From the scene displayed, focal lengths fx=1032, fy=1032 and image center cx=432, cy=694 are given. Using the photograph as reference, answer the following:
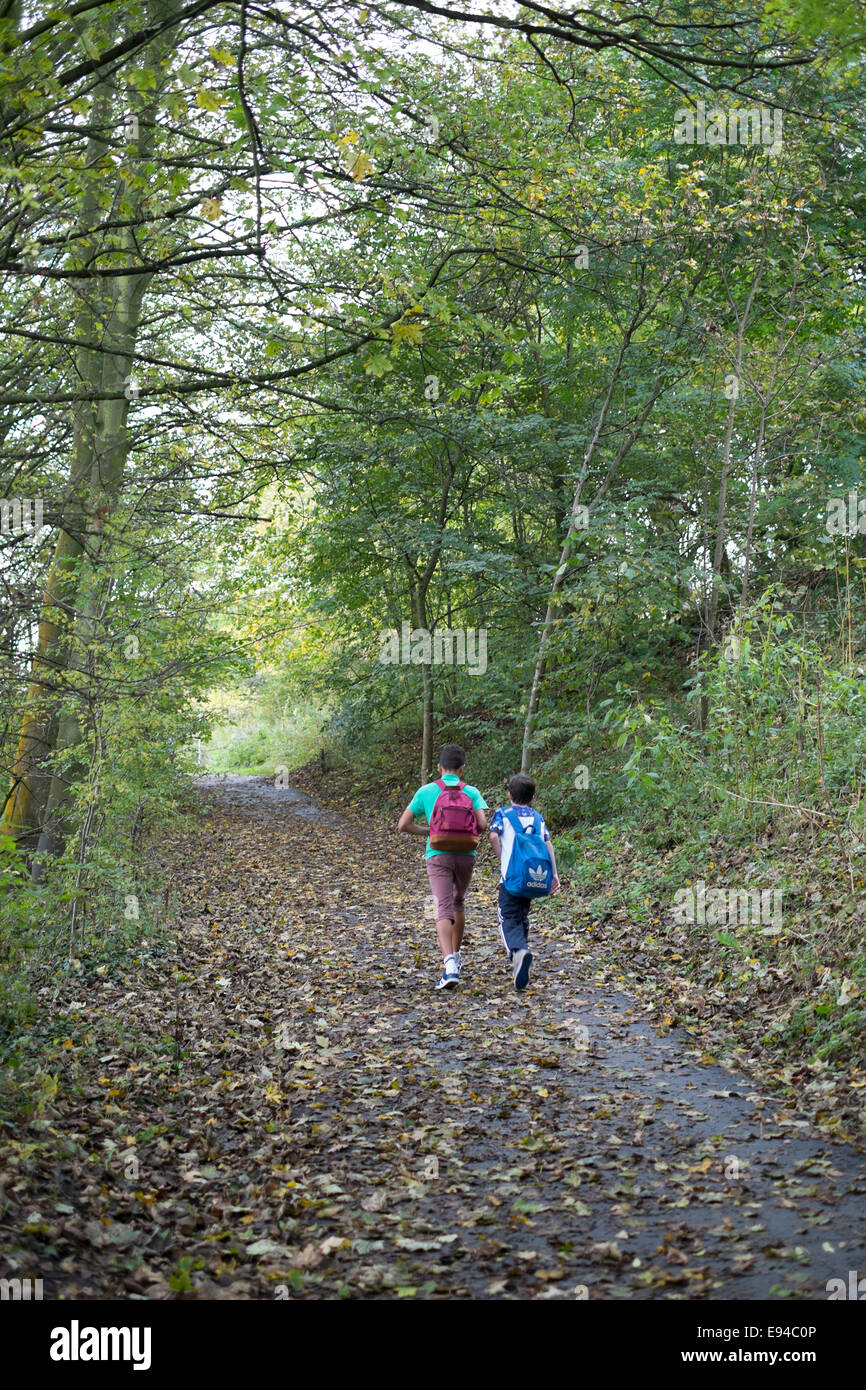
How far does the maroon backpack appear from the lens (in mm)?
8539

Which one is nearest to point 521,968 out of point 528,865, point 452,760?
point 528,865

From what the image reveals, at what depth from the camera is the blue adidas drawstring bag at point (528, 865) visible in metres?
8.19

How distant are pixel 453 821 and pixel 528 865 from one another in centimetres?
74

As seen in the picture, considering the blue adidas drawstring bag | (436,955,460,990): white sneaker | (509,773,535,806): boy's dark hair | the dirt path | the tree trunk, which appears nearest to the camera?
the dirt path

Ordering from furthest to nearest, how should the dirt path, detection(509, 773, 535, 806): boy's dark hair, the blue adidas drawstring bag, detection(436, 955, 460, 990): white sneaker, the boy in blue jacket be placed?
detection(436, 955, 460, 990): white sneaker, detection(509, 773, 535, 806): boy's dark hair, the boy in blue jacket, the blue adidas drawstring bag, the dirt path

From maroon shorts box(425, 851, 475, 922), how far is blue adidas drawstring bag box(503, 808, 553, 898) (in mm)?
499

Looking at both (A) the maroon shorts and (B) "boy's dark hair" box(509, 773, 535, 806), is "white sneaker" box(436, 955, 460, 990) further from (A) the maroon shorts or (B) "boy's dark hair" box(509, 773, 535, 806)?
(B) "boy's dark hair" box(509, 773, 535, 806)

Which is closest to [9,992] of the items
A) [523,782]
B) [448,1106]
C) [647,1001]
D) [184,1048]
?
[184,1048]

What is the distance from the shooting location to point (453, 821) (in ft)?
28.0

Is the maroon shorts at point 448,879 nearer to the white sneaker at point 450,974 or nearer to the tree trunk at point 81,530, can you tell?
the white sneaker at point 450,974

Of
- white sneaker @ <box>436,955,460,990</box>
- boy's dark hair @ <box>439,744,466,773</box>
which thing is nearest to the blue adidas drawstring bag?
boy's dark hair @ <box>439,744,466,773</box>

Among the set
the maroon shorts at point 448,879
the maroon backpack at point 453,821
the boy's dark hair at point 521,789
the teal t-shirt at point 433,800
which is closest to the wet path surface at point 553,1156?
the maroon shorts at point 448,879
